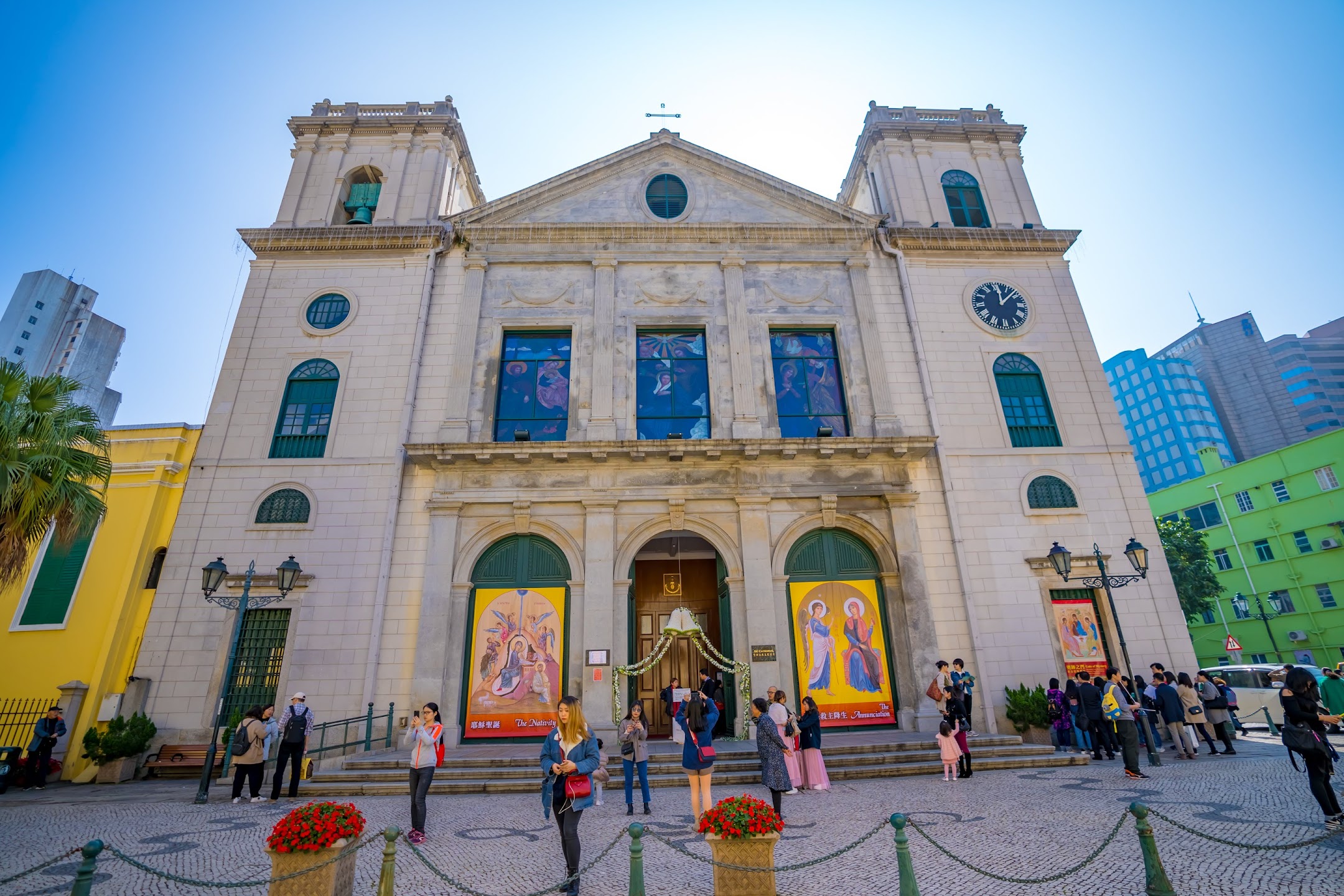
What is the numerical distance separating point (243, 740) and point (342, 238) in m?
13.7

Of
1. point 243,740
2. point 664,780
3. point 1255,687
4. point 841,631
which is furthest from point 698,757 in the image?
point 1255,687

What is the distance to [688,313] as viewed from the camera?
18.2 m

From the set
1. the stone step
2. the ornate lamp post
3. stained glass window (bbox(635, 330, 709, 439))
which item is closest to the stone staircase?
the stone step

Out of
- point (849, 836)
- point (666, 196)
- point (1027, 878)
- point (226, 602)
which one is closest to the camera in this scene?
point (1027, 878)

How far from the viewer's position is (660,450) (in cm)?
1570

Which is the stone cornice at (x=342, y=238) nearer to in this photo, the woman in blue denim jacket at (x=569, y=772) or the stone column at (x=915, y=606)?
the stone column at (x=915, y=606)

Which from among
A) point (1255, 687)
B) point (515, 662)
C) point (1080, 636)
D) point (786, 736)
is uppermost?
point (1080, 636)

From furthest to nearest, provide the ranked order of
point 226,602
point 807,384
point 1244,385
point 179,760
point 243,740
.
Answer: point 1244,385
point 807,384
point 226,602
point 179,760
point 243,740

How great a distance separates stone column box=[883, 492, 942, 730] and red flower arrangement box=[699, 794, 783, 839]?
32.9 ft

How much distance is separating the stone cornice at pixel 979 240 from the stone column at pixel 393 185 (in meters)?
14.8

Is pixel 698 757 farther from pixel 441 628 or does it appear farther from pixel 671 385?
pixel 671 385

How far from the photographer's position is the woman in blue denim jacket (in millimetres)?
5973

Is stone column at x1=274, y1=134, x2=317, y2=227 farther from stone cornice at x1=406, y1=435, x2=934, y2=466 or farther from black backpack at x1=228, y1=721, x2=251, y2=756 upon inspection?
black backpack at x1=228, y1=721, x2=251, y2=756

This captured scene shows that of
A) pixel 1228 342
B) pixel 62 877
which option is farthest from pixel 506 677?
pixel 1228 342
